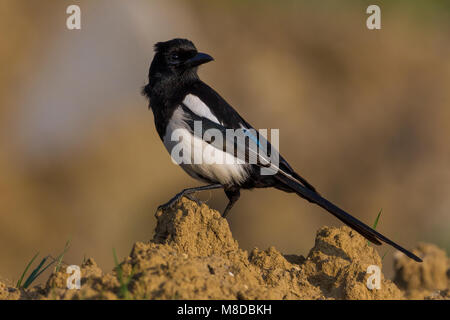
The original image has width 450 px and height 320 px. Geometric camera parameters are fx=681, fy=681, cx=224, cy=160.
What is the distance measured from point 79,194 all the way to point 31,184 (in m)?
0.68

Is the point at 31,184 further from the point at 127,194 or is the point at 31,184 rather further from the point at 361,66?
the point at 361,66

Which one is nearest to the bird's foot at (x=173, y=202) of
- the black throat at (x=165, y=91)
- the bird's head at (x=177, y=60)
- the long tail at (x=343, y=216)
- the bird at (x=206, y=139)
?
the bird at (x=206, y=139)

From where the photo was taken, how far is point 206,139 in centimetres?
480

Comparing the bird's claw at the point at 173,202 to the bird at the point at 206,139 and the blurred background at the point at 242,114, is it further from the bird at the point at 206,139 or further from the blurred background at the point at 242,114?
the blurred background at the point at 242,114

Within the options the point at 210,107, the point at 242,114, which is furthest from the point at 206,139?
the point at 242,114

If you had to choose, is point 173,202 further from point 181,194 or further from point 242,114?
point 242,114

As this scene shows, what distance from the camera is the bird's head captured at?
5.12m

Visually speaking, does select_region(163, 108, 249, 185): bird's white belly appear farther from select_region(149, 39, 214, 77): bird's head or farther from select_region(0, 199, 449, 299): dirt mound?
select_region(0, 199, 449, 299): dirt mound

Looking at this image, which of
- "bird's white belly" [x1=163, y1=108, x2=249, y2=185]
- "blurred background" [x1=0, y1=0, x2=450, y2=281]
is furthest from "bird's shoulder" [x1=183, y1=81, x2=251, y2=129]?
"blurred background" [x1=0, y1=0, x2=450, y2=281]

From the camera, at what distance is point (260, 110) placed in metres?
11.3

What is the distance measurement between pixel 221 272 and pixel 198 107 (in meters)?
1.80

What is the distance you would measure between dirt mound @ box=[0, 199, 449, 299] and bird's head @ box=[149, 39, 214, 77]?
133 cm

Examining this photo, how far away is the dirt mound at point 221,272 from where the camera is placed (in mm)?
3008

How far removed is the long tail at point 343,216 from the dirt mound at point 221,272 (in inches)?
3.8
